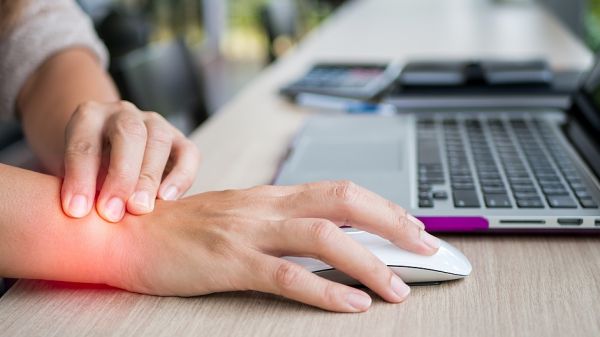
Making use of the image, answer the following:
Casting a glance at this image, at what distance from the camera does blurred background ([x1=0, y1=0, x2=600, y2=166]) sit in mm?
1508

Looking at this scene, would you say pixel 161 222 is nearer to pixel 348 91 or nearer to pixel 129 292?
pixel 129 292

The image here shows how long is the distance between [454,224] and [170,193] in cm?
29

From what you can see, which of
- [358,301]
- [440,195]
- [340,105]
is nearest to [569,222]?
[440,195]

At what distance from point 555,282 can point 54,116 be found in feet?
2.28

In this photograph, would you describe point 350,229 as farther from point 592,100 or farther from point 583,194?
point 592,100

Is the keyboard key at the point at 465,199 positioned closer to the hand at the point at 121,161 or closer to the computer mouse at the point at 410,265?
the computer mouse at the point at 410,265

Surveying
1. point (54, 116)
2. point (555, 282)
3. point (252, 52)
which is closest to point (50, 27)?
point (54, 116)

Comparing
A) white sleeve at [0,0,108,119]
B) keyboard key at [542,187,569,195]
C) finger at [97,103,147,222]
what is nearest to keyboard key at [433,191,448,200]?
keyboard key at [542,187,569,195]

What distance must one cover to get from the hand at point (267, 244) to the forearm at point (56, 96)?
1.14ft

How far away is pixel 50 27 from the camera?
1.11 m

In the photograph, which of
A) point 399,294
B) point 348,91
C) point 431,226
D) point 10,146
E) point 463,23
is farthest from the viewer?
point 10,146

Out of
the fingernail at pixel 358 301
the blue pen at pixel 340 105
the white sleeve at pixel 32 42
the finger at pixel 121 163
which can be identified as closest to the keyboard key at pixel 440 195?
the fingernail at pixel 358 301

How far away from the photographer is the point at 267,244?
2.01ft

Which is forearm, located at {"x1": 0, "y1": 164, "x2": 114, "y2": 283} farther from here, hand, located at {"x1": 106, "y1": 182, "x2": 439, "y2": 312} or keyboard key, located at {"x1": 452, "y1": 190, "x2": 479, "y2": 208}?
keyboard key, located at {"x1": 452, "y1": 190, "x2": 479, "y2": 208}
